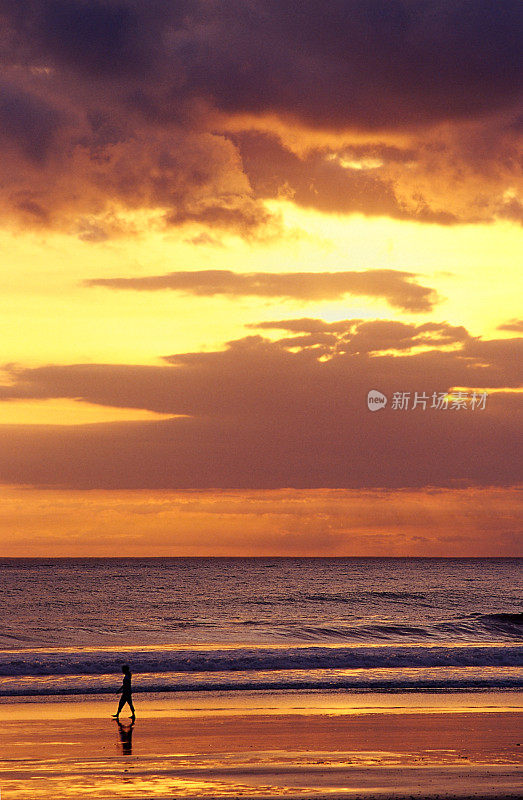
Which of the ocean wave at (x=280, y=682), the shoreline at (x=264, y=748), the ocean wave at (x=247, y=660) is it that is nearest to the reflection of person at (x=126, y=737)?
the shoreline at (x=264, y=748)

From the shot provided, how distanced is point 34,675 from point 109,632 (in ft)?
92.9

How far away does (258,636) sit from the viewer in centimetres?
6131

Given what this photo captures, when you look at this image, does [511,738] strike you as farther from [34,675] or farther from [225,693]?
[34,675]

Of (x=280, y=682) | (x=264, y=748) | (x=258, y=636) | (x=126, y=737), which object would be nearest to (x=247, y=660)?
(x=280, y=682)

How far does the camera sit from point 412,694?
32.5 metres

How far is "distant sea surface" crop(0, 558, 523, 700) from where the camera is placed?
120 ft

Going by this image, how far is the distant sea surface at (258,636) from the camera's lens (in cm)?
3647

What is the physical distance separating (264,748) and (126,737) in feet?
13.7

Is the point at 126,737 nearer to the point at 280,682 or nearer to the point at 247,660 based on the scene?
the point at 280,682

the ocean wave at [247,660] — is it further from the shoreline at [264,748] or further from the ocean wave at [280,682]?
the shoreline at [264,748]

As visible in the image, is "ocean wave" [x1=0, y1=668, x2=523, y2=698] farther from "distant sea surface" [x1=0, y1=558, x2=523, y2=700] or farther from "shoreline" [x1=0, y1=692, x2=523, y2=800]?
"shoreline" [x1=0, y1=692, x2=523, y2=800]

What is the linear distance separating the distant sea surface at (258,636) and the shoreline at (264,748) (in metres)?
4.73

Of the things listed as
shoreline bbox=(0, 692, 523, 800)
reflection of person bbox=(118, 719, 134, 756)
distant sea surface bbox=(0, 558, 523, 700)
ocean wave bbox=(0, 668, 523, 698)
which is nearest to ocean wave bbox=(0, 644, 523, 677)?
distant sea surface bbox=(0, 558, 523, 700)

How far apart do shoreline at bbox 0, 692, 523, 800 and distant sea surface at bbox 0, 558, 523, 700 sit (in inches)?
186
